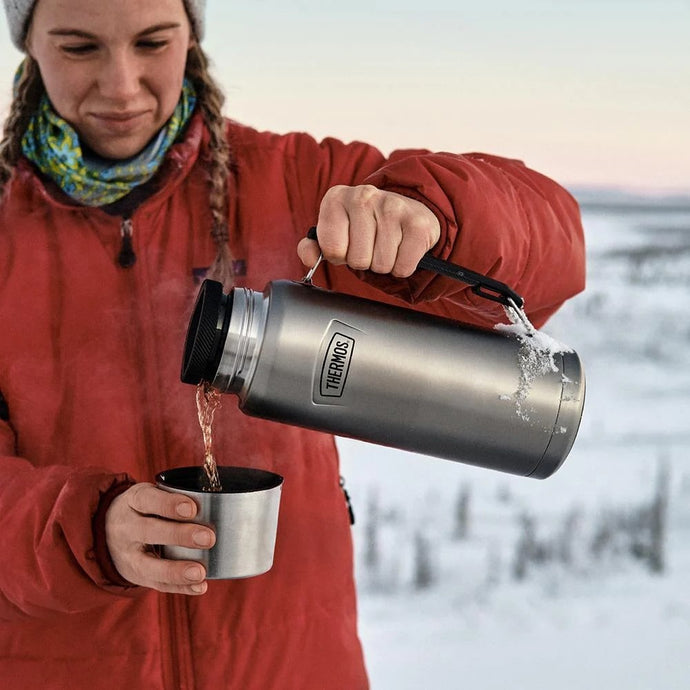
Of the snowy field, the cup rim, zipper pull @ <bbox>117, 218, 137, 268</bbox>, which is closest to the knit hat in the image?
zipper pull @ <bbox>117, 218, 137, 268</bbox>

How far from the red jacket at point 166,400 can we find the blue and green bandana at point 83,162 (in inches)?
0.7

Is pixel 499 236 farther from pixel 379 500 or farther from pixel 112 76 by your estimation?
pixel 379 500

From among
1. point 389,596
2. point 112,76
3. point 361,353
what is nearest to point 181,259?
point 112,76

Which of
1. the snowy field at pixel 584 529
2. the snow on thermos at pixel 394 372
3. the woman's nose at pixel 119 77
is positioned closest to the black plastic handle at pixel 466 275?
the snow on thermos at pixel 394 372

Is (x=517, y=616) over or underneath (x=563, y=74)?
underneath

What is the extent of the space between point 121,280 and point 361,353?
374mm

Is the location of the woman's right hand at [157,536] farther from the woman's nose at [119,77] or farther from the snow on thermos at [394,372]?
the woman's nose at [119,77]

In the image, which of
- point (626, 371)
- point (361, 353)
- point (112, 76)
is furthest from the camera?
point (626, 371)

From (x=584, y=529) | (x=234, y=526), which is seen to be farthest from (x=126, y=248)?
(x=584, y=529)

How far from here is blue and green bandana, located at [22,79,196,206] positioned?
1.03m

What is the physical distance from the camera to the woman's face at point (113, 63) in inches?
38.0

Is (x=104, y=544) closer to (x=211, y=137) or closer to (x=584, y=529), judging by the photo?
(x=211, y=137)

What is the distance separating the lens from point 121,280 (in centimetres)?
102

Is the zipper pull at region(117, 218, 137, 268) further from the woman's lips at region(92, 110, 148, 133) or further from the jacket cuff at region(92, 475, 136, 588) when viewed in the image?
the jacket cuff at region(92, 475, 136, 588)
